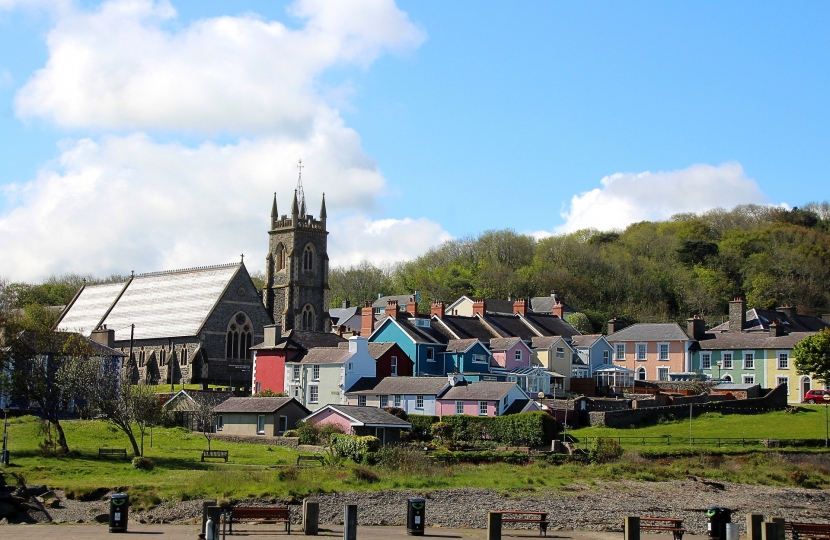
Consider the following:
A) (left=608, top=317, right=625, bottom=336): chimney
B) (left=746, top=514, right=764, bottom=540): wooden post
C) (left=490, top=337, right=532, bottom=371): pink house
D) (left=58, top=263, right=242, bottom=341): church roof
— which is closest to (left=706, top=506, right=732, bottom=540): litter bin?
(left=746, top=514, right=764, bottom=540): wooden post

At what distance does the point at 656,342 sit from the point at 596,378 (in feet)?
24.7

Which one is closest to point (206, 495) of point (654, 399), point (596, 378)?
point (654, 399)

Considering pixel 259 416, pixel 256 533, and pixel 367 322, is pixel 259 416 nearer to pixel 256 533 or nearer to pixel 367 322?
pixel 367 322

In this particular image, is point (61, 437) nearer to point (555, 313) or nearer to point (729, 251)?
point (555, 313)

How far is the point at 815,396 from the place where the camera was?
71562 millimetres

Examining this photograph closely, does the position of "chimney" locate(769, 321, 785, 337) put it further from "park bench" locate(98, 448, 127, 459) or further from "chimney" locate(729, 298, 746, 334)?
"park bench" locate(98, 448, 127, 459)

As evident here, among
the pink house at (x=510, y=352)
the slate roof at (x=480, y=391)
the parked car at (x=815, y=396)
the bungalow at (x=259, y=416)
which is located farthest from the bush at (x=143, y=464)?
the parked car at (x=815, y=396)

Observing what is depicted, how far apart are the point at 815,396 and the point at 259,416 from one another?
36.8 metres

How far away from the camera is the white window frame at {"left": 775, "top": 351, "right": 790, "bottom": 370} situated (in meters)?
76.1

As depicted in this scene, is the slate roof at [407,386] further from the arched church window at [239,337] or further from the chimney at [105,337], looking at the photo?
the chimney at [105,337]

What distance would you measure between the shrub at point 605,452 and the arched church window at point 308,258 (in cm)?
5538

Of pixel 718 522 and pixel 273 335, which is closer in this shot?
pixel 718 522

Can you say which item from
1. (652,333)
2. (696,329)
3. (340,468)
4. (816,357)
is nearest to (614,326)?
(652,333)

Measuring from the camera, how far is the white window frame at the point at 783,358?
76.1m
